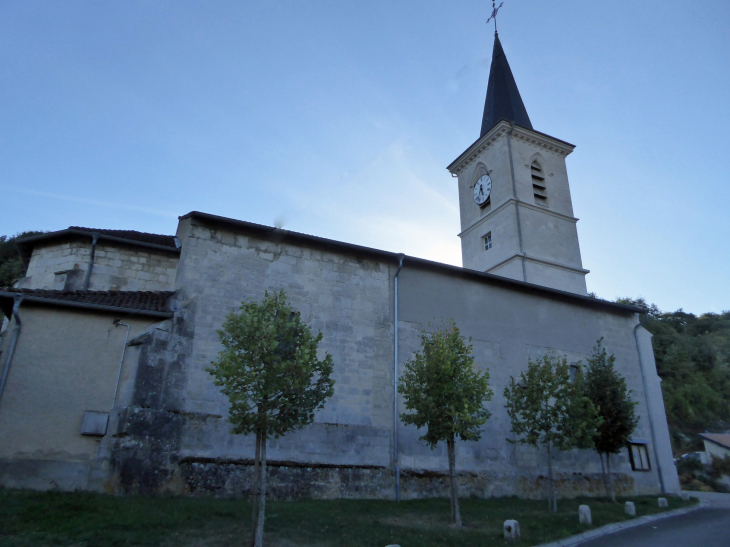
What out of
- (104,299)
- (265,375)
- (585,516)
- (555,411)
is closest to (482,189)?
(555,411)

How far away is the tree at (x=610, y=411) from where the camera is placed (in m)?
14.7

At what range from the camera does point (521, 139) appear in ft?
87.4

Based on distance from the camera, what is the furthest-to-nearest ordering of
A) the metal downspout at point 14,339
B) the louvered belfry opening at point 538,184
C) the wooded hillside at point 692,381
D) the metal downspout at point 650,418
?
the wooded hillside at point 692,381 < the louvered belfry opening at point 538,184 < the metal downspout at point 650,418 < the metal downspout at point 14,339

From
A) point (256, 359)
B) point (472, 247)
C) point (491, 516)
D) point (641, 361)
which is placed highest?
point (472, 247)

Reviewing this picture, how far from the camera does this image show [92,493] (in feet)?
31.0

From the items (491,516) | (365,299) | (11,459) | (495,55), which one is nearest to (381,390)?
(365,299)

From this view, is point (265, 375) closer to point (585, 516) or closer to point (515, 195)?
point (585, 516)

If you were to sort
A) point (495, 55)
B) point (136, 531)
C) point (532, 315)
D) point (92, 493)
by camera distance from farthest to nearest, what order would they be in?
point (495, 55), point (532, 315), point (92, 493), point (136, 531)

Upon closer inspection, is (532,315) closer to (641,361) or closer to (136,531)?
(641,361)

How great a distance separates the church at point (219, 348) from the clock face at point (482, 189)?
984 centimetres

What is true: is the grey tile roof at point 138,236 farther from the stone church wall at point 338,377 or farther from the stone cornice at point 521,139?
the stone cornice at point 521,139

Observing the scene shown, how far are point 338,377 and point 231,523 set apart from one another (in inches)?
194

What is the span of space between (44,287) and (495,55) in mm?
28946

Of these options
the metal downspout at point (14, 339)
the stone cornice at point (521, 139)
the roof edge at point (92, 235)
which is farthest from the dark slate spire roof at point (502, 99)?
the metal downspout at point (14, 339)
